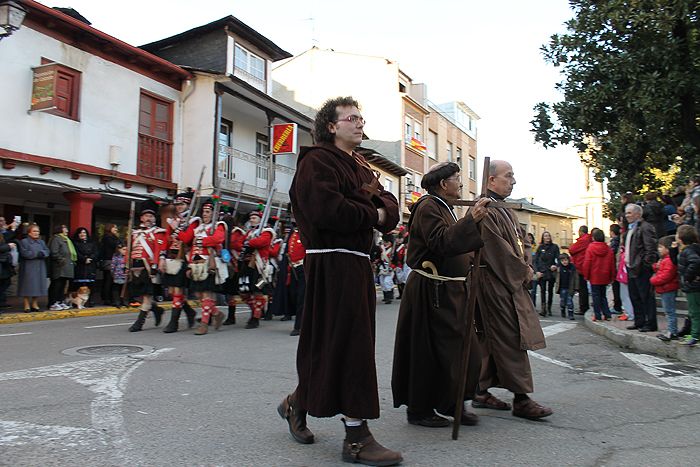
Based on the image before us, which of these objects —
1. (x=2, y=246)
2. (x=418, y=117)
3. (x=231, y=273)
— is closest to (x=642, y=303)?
(x=231, y=273)

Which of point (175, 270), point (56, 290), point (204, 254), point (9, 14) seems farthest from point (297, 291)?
point (9, 14)

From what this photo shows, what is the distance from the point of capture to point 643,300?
864 cm

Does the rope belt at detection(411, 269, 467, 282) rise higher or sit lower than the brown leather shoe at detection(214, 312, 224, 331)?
higher

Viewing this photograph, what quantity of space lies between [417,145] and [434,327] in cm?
3300

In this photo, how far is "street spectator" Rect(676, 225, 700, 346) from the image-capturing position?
6809mm

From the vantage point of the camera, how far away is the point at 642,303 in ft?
28.4

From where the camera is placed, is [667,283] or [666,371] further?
[667,283]

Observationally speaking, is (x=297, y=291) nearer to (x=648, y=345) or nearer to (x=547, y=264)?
(x=648, y=345)

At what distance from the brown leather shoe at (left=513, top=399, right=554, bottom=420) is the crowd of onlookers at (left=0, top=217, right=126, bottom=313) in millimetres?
10213

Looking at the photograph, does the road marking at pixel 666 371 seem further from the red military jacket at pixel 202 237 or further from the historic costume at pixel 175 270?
the historic costume at pixel 175 270

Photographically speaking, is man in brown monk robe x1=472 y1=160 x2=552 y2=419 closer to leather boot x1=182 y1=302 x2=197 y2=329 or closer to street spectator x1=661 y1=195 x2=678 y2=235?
leather boot x1=182 y1=302 x2=197 y2=329

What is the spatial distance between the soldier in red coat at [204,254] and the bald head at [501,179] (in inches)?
197

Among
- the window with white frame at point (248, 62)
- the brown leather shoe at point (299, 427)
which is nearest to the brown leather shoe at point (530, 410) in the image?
the brown leather shoe at point (299, 427)

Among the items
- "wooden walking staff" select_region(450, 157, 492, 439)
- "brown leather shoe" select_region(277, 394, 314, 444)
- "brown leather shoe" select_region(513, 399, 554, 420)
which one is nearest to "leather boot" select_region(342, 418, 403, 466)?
"brown leather shoe" select_region(277, 394, 314, 444)
